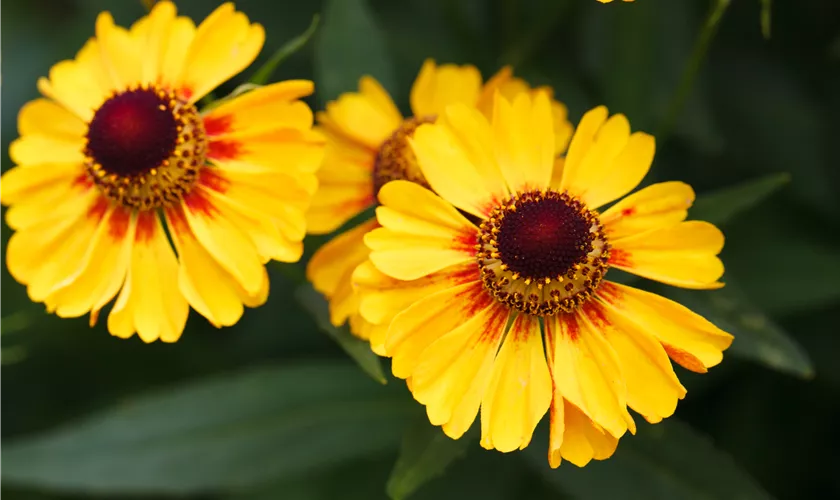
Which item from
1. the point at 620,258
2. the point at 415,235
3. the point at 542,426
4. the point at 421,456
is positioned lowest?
the point at 542,426

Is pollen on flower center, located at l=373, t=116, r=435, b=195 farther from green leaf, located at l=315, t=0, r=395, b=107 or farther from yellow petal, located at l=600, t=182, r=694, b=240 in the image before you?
yellow petal, located at l=600, t=182, r=694, b=240

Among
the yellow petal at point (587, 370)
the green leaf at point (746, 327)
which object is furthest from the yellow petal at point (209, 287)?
the green leaf at point (746, 327)

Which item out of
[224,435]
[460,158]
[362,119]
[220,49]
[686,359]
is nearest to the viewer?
[686,359]

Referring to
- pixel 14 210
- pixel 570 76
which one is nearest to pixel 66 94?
pixel 14 210

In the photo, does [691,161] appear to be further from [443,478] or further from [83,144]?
[83,144]

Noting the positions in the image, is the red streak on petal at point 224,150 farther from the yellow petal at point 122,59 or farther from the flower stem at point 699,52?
the flower stem at point 699,52

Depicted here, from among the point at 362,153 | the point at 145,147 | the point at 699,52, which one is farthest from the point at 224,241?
the point at 699,52

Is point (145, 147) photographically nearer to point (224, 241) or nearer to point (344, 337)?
point (224, 241)
